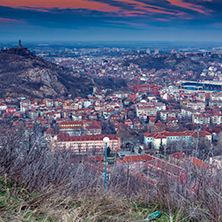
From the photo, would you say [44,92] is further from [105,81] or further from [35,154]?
[35,154]

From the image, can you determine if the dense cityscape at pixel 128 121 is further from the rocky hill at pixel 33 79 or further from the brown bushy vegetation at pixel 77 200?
the brown bushy vegetation at pixel 77 200

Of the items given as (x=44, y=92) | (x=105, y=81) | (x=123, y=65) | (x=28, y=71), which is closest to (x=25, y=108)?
(x=44, y=92)

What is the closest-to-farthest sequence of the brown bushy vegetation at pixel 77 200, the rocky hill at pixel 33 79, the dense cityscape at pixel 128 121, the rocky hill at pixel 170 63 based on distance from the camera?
the brown bushy vegetation at pixel 77 200 < the dense cityscape at pixel 128 121 < the rocky hill at pixel 33 79 < the rocky hill at pixel 170 63

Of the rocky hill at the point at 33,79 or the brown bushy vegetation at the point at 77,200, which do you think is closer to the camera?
the brown bushy vegetation at the point at 77,200

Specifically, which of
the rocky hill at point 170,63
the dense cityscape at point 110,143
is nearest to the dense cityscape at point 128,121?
the dense cityscape at point 110,143

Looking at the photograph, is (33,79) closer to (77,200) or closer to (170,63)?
(77,200)

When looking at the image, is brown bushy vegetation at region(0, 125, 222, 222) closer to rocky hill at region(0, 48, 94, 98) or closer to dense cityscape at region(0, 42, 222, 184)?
dense cityscape at region(0, 42, 222, 184)

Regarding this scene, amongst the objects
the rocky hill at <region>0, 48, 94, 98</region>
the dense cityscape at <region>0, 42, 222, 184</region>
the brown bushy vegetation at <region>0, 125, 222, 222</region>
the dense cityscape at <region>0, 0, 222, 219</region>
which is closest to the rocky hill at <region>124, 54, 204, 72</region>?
the dense cityscape at <region>0, 0, 222, 219</region>
